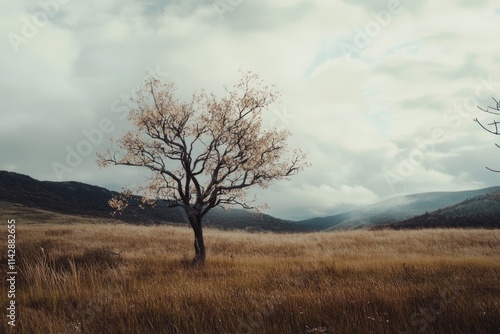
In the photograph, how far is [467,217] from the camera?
74.7 m

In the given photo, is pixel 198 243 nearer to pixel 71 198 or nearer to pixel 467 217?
pixel 467 217

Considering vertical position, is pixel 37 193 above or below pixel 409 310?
above

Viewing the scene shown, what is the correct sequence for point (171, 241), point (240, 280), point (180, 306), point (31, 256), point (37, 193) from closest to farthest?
point (180, 306) < point (240, 280) < point (31, 256) < point (171, 241) < point (37, 193)

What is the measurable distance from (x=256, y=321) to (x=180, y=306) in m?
1.51

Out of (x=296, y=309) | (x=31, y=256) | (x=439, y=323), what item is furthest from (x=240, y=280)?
(x=31, y=256)

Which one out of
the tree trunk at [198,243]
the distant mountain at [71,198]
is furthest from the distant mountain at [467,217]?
the tree trunk at [198,243]

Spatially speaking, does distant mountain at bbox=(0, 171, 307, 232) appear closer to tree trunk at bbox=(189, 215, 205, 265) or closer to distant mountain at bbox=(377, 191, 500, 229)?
distant mountain at bbox=(377, 191, 500, 229)

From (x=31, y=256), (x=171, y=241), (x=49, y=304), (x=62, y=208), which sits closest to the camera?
(x=49, y=304)

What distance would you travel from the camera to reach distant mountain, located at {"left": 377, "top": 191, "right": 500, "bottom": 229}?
69056 millimetres

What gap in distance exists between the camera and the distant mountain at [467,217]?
69056mm

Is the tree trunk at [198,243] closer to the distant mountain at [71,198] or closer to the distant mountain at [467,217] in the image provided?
the distant mountain at [467,217]

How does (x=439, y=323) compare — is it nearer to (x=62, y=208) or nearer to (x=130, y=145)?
(x=130, y=145)

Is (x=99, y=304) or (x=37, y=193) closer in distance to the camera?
(x=99, y=304)

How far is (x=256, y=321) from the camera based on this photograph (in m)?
4.53
